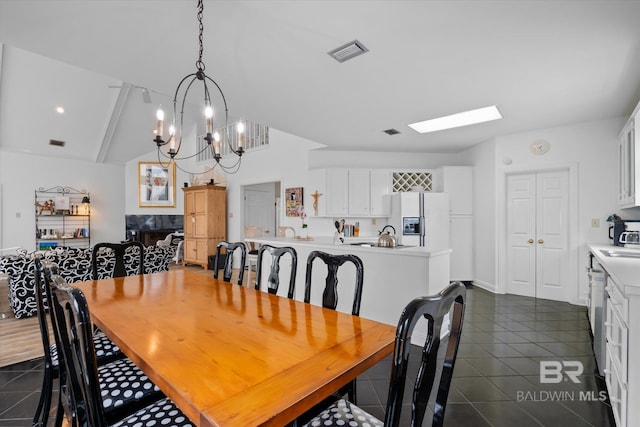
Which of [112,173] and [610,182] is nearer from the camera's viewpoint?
[610,182]

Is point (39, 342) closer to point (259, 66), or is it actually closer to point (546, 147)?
point (259, 66)

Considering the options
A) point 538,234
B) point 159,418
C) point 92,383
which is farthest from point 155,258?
point 538,234

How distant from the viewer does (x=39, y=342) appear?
118 inches

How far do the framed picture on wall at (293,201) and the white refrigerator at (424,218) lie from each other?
6.51ft

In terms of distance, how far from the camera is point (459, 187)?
18.3ft


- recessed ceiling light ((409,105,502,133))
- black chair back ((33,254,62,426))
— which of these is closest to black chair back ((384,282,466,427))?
black chair back ((33,254,62,426))

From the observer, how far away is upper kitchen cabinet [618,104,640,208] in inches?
119

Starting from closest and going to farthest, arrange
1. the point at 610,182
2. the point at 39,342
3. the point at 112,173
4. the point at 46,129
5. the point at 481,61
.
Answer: the point at 481,61
the point at 39,342
the point at 610,182
the point at 46,129
the point at 112,173

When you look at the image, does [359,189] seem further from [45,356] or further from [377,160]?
[45,356]

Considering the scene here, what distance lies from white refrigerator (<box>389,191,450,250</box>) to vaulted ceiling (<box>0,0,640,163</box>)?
1.35m

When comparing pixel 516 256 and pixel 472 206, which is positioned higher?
pixel 472 206

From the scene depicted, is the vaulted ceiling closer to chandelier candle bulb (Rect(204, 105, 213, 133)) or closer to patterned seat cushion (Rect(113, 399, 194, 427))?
chandelier candle bulb (Rect(204, 105, 213, 133))

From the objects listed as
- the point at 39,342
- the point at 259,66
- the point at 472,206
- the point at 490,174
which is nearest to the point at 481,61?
the point at 259,66

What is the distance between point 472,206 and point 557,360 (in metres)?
3.31
